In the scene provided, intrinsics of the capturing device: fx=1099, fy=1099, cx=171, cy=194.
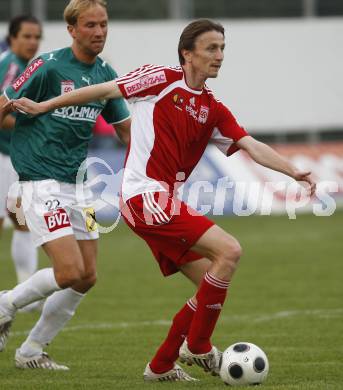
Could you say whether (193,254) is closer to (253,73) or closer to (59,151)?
(59,151)

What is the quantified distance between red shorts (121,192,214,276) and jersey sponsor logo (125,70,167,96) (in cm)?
70

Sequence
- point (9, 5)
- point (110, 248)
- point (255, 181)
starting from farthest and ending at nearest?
point (9, 5)
point (255, 181)
point (110, 248)

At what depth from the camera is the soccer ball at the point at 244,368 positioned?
7.16m

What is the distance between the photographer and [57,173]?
803cm

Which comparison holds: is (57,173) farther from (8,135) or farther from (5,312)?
(8,135)

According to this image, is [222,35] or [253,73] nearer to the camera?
[222,35]

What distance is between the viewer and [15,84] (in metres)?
7.95

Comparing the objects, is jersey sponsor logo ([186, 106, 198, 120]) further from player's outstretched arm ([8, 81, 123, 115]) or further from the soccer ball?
the soccer ball

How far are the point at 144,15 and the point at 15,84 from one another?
62.9 feet

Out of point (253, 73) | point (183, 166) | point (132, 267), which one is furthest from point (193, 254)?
point (253, 73)

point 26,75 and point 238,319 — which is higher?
point 26,75

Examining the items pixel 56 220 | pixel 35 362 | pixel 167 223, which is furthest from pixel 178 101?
pixel 35 362

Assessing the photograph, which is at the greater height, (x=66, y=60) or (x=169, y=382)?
(x=66, y=60)

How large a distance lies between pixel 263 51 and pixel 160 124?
64.1 feet
